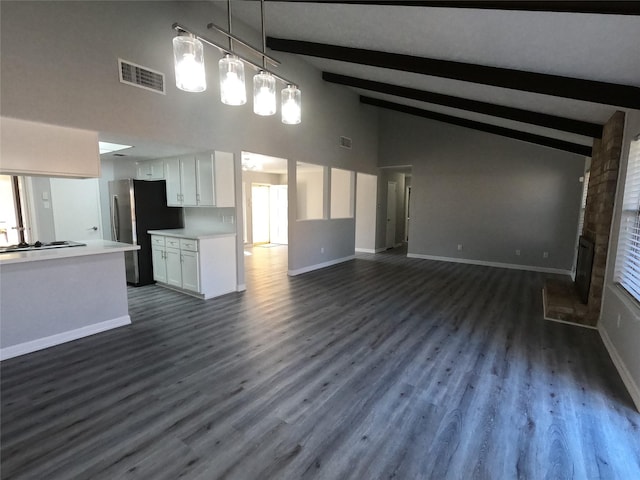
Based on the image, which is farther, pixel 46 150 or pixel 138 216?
pixel 138 216

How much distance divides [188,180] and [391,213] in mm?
6317

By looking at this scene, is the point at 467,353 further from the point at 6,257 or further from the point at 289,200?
the point at 6,257

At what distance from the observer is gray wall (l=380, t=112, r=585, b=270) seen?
20.9 ft

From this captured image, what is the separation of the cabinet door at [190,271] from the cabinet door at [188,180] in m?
0.83

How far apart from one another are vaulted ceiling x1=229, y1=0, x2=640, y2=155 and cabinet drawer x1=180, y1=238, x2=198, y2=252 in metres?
3.15

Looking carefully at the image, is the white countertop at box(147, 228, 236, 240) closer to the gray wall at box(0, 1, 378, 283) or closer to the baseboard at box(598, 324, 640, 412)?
the gray wall at box(0, 1, 378, 283)

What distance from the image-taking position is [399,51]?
11.8 ft

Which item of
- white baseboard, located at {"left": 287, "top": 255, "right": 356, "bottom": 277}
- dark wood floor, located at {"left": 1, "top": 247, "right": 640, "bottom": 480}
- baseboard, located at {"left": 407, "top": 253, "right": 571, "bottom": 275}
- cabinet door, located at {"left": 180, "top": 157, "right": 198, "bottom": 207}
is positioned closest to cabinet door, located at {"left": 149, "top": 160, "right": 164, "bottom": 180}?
cabinet door, located at {"left": 180, "top": 157, "right": 198, "bottom": 207}

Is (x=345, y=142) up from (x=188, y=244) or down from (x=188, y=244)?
up

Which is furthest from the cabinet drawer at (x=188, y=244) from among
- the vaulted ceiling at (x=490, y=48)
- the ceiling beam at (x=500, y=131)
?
the ceiling beam at (x=500, y=131)

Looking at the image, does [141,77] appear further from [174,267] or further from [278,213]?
[278,213]

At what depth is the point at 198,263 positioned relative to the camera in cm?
435

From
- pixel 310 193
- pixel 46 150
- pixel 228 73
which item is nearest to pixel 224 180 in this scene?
pixel 46 150

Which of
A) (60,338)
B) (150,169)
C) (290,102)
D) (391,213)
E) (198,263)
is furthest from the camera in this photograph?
(391,213)
